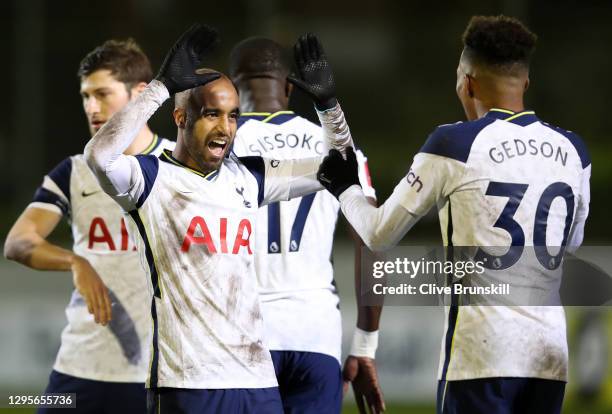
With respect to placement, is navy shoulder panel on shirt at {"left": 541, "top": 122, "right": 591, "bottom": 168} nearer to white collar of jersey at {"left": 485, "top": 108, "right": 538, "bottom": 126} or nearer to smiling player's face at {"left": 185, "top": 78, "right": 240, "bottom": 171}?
white collar of jersey at {"left": 485, "top": 108, "right": 538, "bottom": 126}

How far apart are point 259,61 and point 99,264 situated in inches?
48.7

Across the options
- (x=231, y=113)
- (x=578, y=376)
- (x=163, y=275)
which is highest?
(x=231, y=113)

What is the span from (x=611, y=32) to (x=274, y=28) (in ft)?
14.6

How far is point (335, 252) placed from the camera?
418 inches

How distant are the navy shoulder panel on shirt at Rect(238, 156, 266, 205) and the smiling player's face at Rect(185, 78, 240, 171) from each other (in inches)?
7.0

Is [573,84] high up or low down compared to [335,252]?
up

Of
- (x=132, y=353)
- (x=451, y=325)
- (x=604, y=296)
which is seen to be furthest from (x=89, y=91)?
(x=604, y=296)

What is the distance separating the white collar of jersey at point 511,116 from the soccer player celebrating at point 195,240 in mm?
968

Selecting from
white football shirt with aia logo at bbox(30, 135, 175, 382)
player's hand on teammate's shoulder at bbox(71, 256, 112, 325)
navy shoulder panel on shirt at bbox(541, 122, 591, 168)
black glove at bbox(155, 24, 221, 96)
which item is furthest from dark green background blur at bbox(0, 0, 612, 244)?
black glove at bbox(155, 24, 221, 96)

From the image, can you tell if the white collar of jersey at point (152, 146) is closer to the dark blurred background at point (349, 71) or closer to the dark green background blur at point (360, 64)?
the dark blurred background at point (349, 71)

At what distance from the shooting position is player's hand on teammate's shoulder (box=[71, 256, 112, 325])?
4.17m

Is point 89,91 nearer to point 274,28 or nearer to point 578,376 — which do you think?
point 578,376

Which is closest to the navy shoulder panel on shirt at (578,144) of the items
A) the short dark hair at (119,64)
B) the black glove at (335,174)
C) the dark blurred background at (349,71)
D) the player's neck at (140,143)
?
the black glove at (335,174)

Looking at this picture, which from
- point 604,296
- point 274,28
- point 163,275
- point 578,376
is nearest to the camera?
point 163,275
